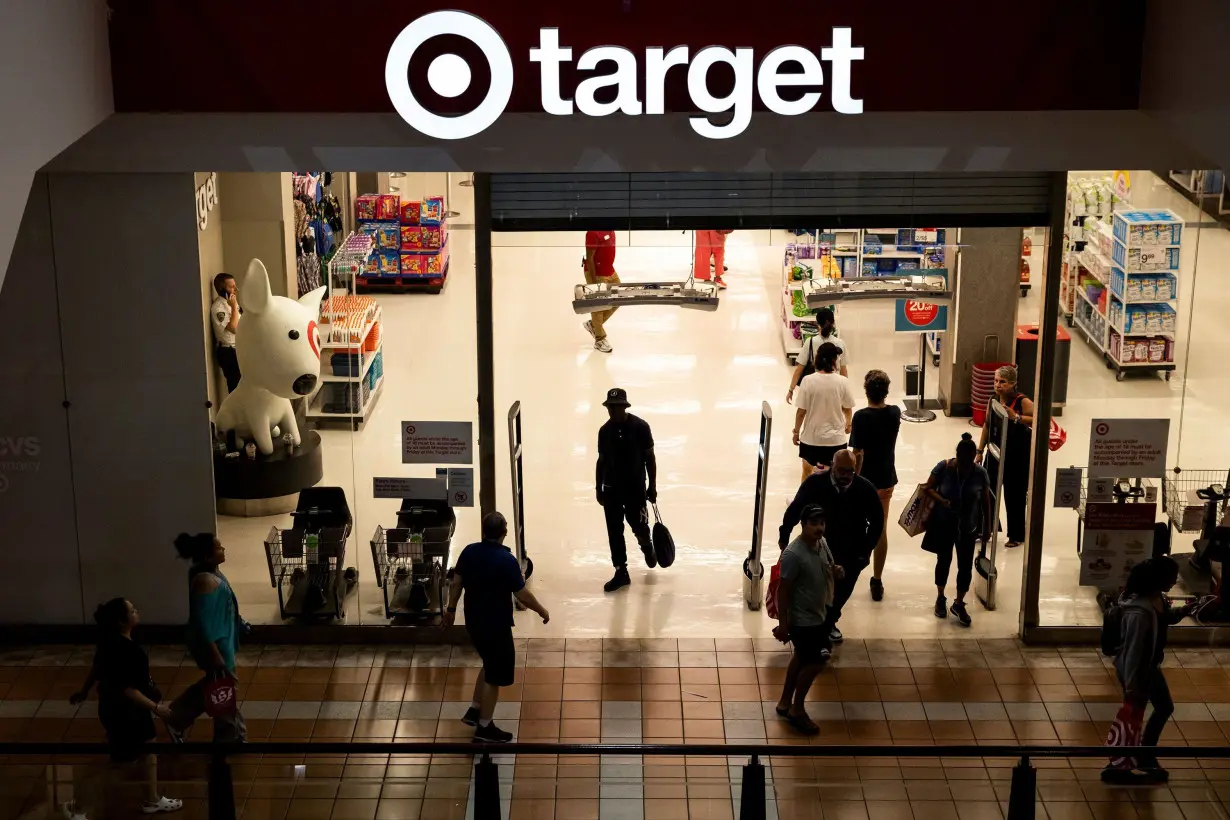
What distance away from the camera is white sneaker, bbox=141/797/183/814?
661 cm

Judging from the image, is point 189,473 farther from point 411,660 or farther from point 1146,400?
point 1146,400

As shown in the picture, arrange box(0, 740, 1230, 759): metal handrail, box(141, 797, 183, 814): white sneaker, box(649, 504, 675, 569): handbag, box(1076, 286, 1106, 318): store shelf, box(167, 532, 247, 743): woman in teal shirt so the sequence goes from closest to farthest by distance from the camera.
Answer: box(0, 740, 1230, 759): metal handrail
box(141, 797, 183, 814): white sneaker
box(167, 532, 247, 743): woman in teal shirt
box(649, 504, 675, 569): handbag
box(1076, 286, 1106, 318): store shelf

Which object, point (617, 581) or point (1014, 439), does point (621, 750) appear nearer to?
point (617, 581)

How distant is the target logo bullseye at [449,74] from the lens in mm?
8312

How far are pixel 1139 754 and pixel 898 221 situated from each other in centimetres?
366

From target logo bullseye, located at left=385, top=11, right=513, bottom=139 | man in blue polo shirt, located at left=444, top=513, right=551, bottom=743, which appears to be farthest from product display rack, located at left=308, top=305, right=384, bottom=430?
man in blue polo shirt, located at left=444, top=513, right=551, bottom=743

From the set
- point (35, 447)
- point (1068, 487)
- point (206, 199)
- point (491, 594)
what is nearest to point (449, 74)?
point (206, 199)

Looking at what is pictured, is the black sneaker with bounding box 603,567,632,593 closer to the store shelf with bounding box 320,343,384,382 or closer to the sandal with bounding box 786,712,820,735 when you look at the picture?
the sandal with bounding box 786,712,820,735

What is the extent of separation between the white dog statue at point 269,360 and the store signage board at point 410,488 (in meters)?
0.56

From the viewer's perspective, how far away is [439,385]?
30.5ft

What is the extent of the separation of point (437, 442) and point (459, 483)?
0.29m

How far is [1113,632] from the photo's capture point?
7.49m

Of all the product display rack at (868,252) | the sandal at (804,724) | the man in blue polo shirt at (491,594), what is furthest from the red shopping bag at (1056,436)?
the man in blue polo shirt at (491,594)

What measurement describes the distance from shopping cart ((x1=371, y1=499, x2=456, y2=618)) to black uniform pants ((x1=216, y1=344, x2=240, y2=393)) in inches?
48.6
